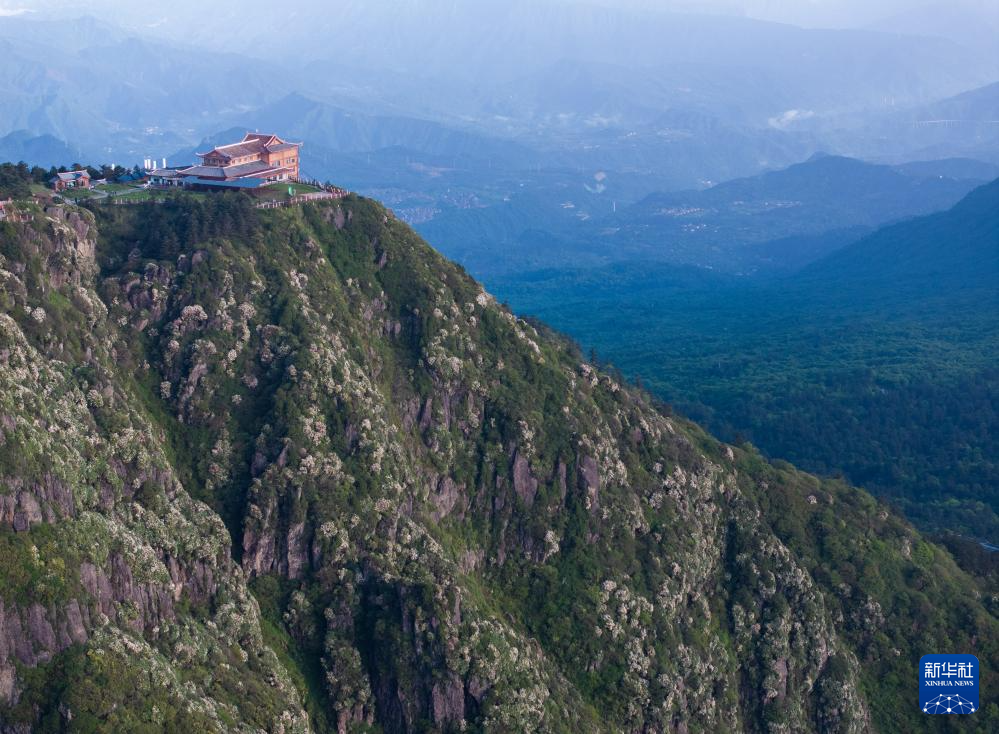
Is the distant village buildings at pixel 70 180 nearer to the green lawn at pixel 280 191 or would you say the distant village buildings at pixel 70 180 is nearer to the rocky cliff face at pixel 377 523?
the rocky cliff face at pixel 377 523

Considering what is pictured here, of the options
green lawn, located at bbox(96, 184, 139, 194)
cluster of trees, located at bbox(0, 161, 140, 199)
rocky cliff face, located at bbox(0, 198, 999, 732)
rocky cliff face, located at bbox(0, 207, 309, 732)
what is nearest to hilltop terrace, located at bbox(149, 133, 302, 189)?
green lawn, located at bbox(96, 184, 139, 194)

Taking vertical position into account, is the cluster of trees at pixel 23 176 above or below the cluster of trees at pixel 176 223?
above

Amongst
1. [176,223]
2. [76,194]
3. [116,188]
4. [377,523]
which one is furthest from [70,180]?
[377,523]

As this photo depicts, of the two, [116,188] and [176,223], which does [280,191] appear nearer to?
[116,188]

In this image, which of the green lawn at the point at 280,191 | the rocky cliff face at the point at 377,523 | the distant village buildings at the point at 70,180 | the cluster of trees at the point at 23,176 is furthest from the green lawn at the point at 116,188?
the green lawn at the point at 280,191

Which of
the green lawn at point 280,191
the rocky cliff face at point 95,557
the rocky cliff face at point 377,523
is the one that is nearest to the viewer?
the rocky cliff face at point 95,557

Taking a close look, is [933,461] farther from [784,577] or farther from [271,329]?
[271,329]
